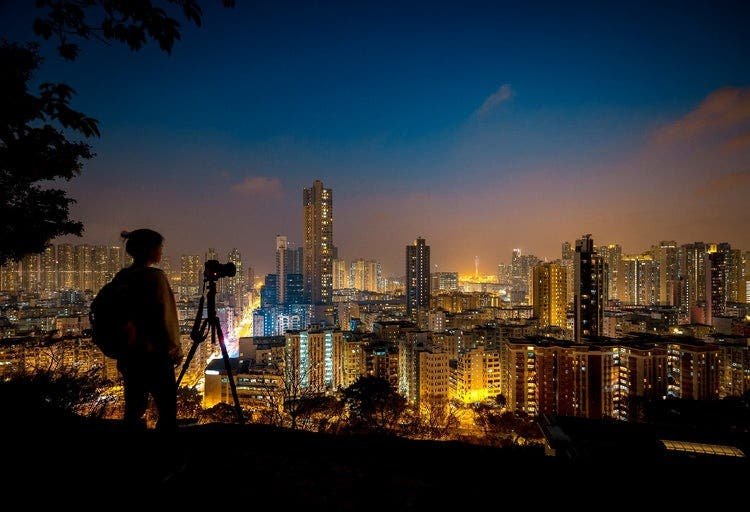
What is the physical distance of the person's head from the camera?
1.54 m

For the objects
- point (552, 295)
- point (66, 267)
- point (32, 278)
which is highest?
point (66, 267)

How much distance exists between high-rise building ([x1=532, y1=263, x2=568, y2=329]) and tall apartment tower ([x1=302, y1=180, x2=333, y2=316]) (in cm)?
Result: 2382

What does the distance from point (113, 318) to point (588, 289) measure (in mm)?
24260

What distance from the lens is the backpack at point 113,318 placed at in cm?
142

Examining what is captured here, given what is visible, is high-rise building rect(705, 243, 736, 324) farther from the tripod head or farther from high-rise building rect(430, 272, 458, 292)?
high-rise building rect(430, 272, 458, 292)

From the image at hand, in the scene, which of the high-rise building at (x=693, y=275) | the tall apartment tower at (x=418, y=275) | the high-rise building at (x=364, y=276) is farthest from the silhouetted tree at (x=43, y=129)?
the high-rise building at (x=364, y=276)

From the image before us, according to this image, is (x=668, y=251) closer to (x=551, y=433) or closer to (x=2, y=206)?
(x=551, y=433)

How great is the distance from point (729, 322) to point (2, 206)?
3427 cm

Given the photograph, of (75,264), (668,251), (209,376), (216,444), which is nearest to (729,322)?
(668,251)

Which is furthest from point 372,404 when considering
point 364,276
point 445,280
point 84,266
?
point 445,280

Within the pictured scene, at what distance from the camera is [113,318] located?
1.43 m

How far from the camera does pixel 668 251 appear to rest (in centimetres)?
3959

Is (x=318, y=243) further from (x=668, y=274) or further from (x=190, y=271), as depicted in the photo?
(x=668, y=274)

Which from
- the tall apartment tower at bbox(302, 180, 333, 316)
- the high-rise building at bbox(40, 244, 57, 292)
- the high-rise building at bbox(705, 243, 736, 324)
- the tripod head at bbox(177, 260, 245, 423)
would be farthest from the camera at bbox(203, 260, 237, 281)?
the tall apartment tower at bbox(302, 180, 333, 316)
